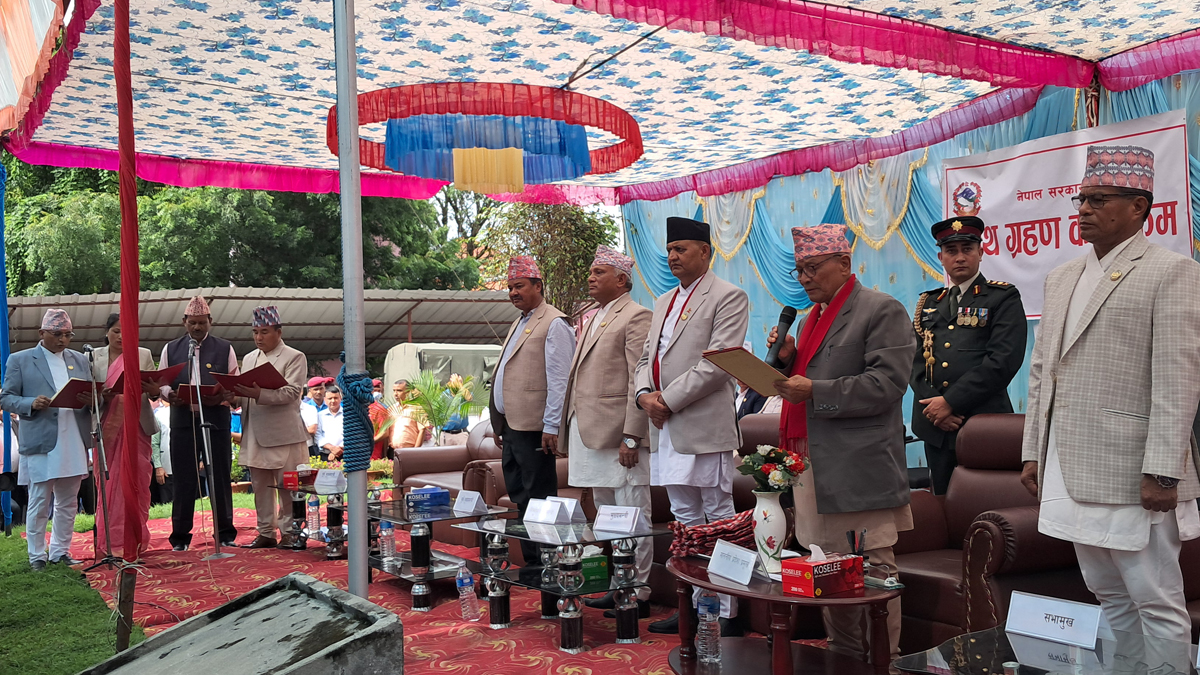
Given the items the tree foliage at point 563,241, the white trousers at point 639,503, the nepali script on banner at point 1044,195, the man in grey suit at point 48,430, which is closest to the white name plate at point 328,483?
the man in grey suit at point 48,430

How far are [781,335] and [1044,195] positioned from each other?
11.7 feet

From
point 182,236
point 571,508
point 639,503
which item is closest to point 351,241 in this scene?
point 571,508

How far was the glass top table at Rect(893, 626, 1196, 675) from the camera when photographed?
77.5 inches

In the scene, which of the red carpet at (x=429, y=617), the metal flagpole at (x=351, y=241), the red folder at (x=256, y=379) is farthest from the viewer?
the red folder at (x=256, y=379)

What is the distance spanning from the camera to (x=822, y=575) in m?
2.71

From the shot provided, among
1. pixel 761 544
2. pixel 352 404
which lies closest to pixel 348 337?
pixel 352 404

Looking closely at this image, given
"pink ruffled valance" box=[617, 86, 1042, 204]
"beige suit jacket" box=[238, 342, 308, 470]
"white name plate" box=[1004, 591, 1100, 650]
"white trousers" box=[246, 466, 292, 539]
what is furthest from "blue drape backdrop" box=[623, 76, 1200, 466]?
"white trousers" box=[246, 466, 292, 539]

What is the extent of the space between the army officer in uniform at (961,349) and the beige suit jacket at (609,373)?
139cm

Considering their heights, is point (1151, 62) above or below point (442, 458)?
above

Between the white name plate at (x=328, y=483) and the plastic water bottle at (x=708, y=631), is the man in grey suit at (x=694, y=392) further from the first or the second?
the white name plate at (x=328, y=483)

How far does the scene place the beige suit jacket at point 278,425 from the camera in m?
6.40

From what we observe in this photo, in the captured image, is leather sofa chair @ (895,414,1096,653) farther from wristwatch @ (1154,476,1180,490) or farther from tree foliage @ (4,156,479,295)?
tree foliage @ (4,156,479,295)

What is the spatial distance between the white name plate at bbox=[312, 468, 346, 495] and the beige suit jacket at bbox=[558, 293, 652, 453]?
2.03 metres

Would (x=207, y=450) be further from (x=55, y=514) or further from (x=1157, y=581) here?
(x=1157, y=581)
